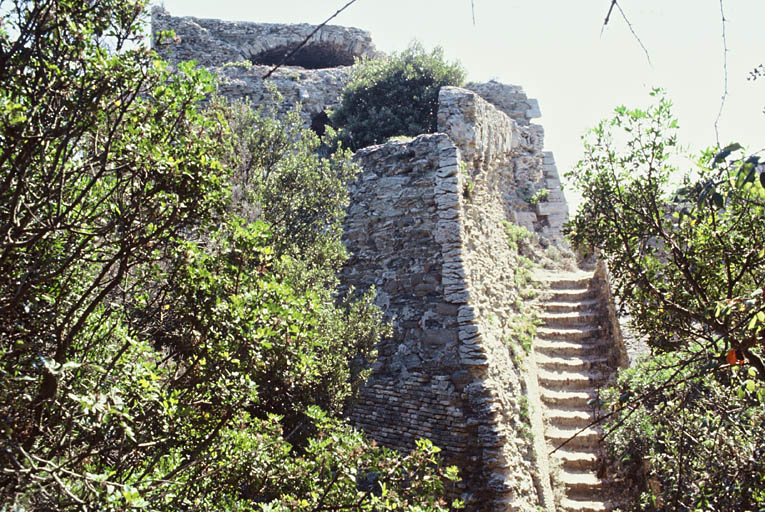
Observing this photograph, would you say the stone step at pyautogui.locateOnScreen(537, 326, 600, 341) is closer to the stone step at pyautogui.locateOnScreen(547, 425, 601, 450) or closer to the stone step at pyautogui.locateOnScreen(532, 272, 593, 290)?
the stone step at pyautogui.locateOnScreen(532, 272, 593, 290)

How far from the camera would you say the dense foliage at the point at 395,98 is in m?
12.9

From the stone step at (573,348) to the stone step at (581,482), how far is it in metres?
2.47

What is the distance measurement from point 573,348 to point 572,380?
82 centimetres

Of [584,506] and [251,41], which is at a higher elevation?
[251,41]

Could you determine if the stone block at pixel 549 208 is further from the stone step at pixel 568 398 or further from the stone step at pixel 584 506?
the stone step at pixel 584 506

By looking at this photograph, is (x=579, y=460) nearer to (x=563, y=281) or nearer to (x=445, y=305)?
(x=445, y=305)

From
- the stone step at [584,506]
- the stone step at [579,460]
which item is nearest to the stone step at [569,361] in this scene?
the stone step at [579,460]

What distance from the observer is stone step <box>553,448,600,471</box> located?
8242mm

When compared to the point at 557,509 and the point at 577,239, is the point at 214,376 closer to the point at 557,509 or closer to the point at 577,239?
the point at 577,239

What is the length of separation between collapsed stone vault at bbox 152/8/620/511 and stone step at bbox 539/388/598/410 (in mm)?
973

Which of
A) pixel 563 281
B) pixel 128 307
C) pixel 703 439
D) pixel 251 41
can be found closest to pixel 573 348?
pixel 563 281

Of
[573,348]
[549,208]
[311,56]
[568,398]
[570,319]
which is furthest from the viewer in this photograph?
[311,56]

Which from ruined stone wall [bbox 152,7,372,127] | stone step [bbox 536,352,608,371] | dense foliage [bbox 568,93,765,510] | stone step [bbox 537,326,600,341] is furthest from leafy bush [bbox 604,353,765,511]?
ruined stone wall [bbox 152,7,372,127]

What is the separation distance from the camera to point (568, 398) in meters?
9.20
